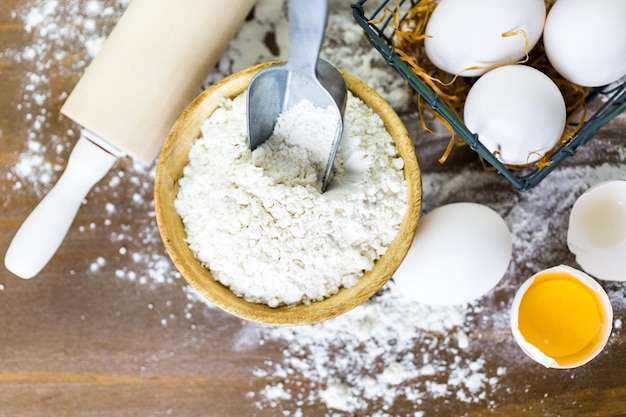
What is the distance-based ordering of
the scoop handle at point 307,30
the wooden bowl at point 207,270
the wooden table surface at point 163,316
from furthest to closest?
the wooden table surface at point 163,316 → the wooden bowl at point 207,270 → the scoop handle at point 307,30

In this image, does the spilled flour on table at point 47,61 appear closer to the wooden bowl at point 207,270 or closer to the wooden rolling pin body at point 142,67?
the wooden rolling pin body at point 142,67

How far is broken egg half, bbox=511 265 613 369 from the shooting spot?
2.73 ft

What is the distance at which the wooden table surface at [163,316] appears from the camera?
0.93 meters

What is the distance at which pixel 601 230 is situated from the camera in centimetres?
88

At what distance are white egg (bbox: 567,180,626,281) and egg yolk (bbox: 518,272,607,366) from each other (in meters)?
0.07

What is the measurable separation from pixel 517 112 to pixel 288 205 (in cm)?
28

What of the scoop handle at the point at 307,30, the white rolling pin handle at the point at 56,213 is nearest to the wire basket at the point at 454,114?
the scoop handle at the point at 307,30

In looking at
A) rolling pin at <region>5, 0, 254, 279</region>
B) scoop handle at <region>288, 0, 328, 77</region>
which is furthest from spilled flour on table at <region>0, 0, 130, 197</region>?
scoop handle at <region>288, 0, 328, 77</region>

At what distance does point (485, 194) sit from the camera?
3.04ft

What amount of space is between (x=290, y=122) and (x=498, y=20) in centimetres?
27

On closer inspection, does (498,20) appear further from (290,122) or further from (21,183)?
(21,183)

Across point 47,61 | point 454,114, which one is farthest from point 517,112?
point 47,61

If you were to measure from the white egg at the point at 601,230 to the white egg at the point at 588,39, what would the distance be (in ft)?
0.60

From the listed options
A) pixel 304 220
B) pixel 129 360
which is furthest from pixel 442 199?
A: pixel 129 360
